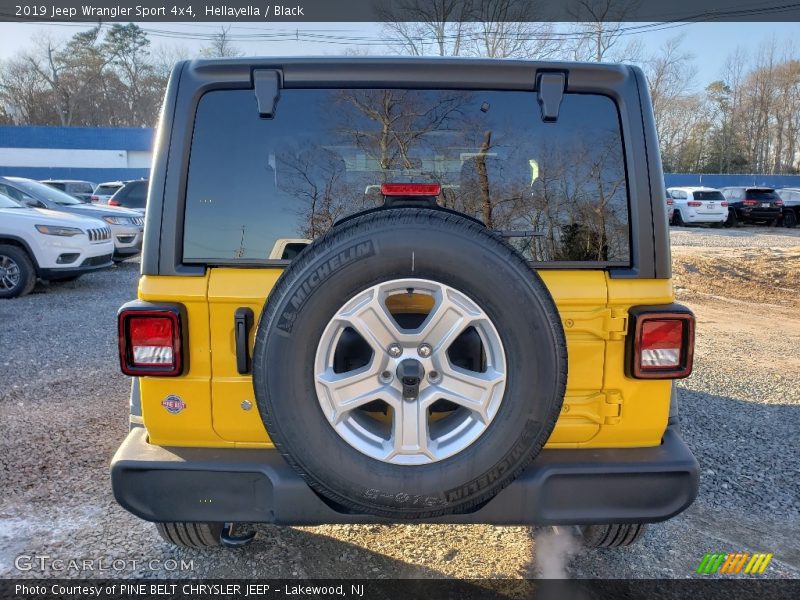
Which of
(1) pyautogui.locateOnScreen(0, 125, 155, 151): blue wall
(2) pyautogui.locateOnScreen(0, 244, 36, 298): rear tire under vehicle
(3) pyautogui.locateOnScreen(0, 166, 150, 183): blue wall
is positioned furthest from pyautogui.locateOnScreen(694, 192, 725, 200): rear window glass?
(1) pyautogui.locateOnScreen(0, 125, 155, 151): blue wall

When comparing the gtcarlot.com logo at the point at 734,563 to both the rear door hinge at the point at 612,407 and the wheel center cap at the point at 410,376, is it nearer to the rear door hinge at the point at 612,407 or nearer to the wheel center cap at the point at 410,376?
the rear door hinge at the point at 612,407

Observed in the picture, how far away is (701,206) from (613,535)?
23515mm

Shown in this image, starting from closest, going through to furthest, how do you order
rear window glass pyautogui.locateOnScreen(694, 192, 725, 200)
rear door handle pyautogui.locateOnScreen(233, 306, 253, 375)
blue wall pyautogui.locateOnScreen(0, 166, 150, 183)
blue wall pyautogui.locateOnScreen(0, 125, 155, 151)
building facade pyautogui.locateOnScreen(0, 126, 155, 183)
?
rear door handle pyautogui.locateOnScreen(233, 306, 253, 375) < rear window glass pyautogui.locateOnScreen(694, 192, 725, 200) < blue wall pyautogui.locateOnScreen(0, 166, 150, 183) < building facade pyautogui.locateOnScreen(0, 126, 155, 183) < blue wall pyautogui.locateOnScreen(0, 125, 155, 151)

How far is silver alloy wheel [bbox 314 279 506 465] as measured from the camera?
1.80 m

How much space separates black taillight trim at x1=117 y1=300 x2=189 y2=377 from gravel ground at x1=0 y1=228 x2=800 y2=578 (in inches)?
42.1

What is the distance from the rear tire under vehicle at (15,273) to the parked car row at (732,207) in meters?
22.0

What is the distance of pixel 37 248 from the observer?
8.23 meters

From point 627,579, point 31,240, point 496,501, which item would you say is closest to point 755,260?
point 627,579

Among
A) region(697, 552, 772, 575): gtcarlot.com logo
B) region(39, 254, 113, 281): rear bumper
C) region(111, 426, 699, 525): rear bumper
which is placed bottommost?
region(697, 552, 772, 575): gtcarlot.com logo

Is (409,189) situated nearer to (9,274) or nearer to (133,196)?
(9,274)

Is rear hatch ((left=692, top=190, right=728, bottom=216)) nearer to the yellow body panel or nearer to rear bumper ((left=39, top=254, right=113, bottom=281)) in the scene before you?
rear bumper ((left=39, top=254, right=113, bottom=281))

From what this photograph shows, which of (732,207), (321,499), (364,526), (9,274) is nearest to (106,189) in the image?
(9,274)

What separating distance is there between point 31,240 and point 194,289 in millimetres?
7689

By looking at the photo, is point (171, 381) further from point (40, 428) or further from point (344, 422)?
point (40, 428)
